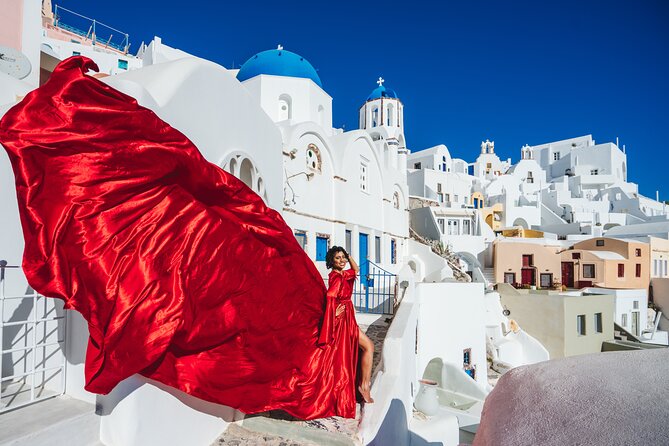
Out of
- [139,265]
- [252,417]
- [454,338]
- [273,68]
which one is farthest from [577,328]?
[139,265]

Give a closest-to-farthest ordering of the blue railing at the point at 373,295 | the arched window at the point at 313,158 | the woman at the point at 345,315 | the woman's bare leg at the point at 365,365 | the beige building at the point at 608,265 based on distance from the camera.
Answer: the woman at the point at 345,315 → the woman's bare leg at the point at 365,365 → the blue railing at the point at 373,295 → the arched window at the point at 313,158 → the beige building at the point at 608,265

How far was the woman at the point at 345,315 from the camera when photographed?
444 centimetres

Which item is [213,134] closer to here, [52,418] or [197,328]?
[197,328]

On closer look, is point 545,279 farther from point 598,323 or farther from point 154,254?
point 154,254

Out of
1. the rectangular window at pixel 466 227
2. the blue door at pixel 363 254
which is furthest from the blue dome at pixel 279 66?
the rectangular window at pixel 466 227

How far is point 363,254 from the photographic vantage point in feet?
54.8

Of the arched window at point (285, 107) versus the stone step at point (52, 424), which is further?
the arched window at point (285, 107)

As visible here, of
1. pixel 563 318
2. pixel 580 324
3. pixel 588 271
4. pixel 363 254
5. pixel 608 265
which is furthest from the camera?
pixel 588 271

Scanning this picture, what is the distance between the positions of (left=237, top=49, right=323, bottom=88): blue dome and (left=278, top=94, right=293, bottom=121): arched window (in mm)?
1179

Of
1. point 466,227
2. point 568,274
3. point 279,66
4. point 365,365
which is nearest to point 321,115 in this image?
point 279,66

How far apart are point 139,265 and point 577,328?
79.0 ft

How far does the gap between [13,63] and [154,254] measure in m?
4.97

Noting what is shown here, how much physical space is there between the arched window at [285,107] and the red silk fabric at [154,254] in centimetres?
1486

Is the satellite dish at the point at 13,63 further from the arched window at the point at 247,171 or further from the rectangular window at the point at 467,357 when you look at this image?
A: the rectangular window at the point at 467,357
